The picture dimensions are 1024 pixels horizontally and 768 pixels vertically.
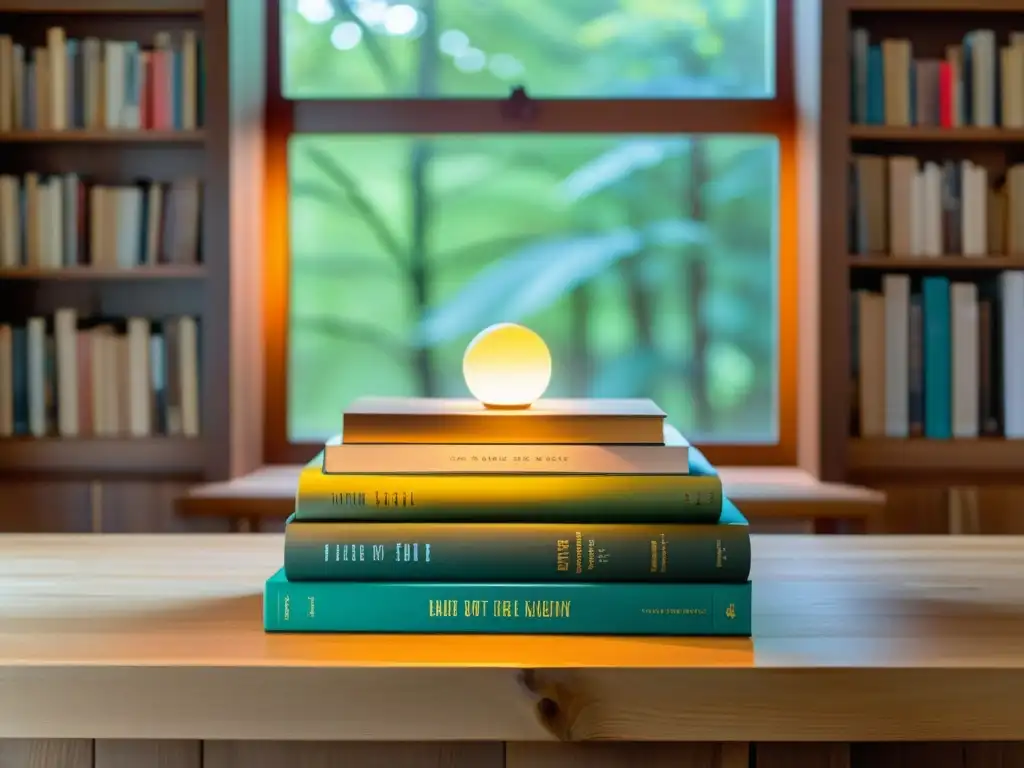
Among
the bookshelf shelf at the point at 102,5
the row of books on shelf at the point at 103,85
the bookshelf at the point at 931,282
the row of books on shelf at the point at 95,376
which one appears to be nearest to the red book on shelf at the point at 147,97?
the row of books on shelf at the point at 103,85

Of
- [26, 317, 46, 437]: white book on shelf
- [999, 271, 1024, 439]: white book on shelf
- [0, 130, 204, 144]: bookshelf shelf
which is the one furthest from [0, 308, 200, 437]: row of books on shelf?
[999, 271, 1024, 439]: white book on shelf

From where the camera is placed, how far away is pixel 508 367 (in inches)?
39.9

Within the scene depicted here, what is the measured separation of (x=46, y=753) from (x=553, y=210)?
6.36ft

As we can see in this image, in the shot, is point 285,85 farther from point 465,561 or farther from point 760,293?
point 465,561

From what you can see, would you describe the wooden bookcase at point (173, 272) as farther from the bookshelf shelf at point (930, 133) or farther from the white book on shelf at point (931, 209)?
the white book on shelf at point (931, 209)

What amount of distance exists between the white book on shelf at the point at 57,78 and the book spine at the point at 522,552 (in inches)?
74.0

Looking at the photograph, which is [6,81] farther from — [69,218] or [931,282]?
[931,282]

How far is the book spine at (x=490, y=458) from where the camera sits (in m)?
0.86

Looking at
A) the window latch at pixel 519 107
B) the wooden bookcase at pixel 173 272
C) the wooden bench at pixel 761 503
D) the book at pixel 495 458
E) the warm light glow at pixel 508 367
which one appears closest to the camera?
the book at pixel 495 458

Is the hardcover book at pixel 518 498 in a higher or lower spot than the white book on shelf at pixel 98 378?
lower

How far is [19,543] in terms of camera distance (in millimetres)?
1249

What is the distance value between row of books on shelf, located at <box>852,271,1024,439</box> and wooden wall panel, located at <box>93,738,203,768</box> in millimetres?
1909

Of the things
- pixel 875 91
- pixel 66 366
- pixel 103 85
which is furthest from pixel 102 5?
pixel 875 91

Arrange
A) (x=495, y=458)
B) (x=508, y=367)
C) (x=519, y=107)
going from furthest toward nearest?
(x=519, y=107) → (x=508, y=367) → (x=495, y=458)
